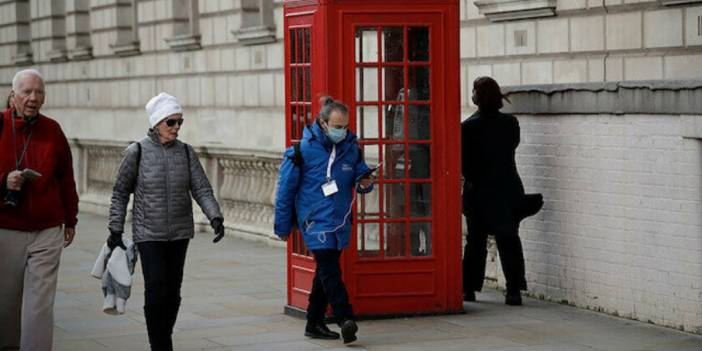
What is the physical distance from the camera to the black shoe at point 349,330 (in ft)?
33.1

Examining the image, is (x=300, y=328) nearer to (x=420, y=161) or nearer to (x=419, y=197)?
(x=419, y=197)

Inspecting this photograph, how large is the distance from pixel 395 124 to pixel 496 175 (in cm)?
105

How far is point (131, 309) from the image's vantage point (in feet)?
40.9

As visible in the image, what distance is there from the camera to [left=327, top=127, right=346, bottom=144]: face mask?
33.4 feet

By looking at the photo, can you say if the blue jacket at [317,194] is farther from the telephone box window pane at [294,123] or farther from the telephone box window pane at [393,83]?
the telephone box window pane at [294,123]

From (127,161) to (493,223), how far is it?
3.51 meters

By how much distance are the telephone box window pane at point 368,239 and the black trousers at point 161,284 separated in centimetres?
213

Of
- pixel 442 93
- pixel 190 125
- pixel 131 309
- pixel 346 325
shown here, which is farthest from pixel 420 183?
pixel 190 125

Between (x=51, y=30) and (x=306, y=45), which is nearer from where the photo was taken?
(x=306, y=45)

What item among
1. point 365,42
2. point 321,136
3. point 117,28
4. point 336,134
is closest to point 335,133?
point 336,134

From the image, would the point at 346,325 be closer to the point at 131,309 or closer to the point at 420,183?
the point at 420,183

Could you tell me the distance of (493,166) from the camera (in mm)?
11953

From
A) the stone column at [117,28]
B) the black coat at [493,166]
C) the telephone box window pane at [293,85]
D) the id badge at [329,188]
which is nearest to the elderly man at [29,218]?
the id badge at [329,188]

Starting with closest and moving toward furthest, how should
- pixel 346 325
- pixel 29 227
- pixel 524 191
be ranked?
pixel 29 227, pixel 346 325, pixel 524 191
